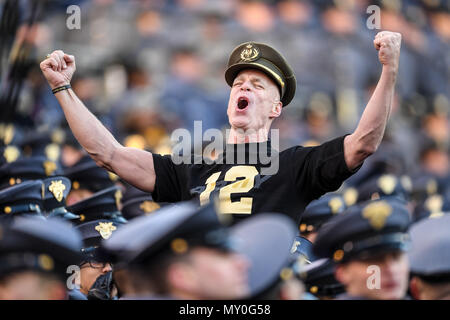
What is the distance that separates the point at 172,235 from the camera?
297 centimetres

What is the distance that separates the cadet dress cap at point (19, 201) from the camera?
499 cm

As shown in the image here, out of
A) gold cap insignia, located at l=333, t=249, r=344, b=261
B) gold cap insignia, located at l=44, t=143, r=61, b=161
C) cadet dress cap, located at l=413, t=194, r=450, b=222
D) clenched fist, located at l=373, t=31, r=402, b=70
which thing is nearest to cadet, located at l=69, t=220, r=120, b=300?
gold cap insignia, located at l=333, t=249, r=344, b=261

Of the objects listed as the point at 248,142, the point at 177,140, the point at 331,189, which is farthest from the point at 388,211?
the point at 177,140

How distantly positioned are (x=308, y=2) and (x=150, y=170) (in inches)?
1297

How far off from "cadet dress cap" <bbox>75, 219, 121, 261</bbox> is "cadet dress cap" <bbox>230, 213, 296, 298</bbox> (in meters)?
2.02

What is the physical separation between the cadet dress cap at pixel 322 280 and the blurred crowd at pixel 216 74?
2.59 metres

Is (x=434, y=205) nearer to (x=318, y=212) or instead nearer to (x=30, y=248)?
(x=318, y=212)

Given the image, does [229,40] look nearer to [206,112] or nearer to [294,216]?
[206,112]

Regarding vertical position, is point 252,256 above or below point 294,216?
below

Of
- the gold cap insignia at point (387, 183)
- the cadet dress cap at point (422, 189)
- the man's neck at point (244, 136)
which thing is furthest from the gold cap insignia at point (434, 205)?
the man's neck at point (244, 136)

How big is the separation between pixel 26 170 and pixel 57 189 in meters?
0.67

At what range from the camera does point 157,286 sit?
116 inches

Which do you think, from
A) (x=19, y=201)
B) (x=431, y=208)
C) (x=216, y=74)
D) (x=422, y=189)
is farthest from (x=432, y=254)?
(x=216, y=74)

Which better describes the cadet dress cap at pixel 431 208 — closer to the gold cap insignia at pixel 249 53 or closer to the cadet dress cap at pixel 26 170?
the gold cap insignia at pixel 249 53
